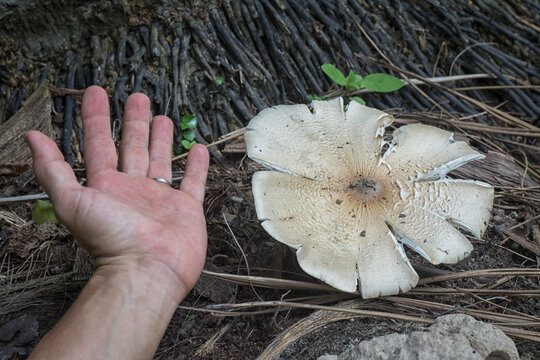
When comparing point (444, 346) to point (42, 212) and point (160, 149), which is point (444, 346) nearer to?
point (160, 149)

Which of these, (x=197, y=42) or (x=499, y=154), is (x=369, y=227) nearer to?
(x=499, y=154)

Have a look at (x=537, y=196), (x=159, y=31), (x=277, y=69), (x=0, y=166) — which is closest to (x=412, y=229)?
(x=537, y=196)

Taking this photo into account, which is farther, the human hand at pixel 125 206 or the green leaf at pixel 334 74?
the green leaf at pixel 334 74

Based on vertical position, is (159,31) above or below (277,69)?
above

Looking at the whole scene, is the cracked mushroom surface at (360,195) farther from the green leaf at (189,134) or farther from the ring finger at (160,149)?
the green leaf at (189,134)

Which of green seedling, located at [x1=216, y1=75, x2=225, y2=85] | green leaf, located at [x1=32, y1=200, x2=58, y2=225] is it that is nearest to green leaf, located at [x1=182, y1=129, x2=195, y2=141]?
green seedling, located at [x1=216, y1=75, x2=225, y2=85]

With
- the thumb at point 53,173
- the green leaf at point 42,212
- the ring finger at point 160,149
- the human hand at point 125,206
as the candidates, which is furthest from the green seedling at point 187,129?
the thumb at point 53,173

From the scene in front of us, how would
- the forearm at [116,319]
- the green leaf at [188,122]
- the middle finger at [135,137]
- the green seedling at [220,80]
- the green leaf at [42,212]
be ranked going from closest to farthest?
the forearm at [116,319] < the middle finger at [135,137] < the green leaf at [42,212] < the green leaf at [188,122] < the green seedling at [220,80]
